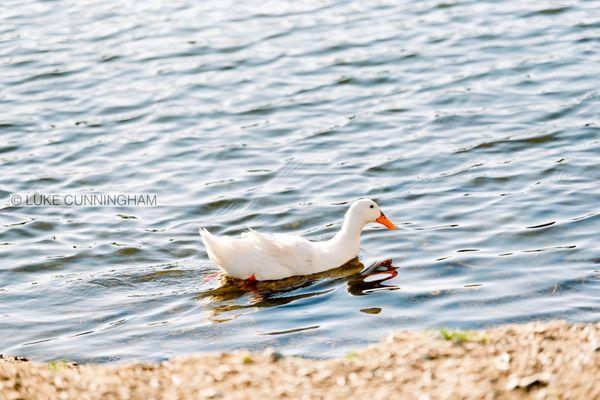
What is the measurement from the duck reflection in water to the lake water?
0.04m

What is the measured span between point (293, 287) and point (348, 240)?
1.01 m

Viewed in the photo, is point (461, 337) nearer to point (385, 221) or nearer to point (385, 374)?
point (385, 374)

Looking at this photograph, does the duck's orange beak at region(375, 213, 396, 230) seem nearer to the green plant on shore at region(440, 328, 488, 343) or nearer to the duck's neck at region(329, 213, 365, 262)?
the duck's neck at region(329, 213, 365, 262)

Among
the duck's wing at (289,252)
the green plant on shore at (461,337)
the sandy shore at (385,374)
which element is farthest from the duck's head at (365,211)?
the green plant on shore at (461,337)

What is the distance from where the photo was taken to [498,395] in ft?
22.2

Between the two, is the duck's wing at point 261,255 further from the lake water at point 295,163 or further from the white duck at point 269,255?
the lake water at point 295,163

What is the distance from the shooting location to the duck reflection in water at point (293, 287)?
11.4m

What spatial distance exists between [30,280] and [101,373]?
4876mm

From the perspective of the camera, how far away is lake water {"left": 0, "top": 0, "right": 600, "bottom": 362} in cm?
1091

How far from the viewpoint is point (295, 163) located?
15438 mm

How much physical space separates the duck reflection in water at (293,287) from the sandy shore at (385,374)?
Answer: 3085mm

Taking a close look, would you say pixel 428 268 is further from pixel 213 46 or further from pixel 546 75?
pixel 213 46

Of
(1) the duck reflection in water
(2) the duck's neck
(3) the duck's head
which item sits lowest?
(1) the duck reflection in water

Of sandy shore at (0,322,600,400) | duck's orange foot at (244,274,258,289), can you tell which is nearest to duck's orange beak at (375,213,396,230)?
duck's orange foot at (244,274,258,289)
